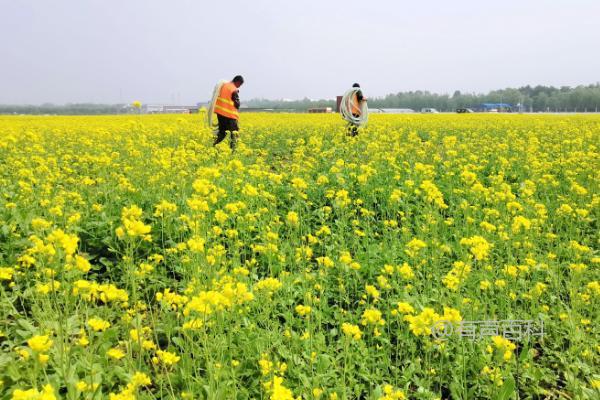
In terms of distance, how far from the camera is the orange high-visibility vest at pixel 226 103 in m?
8.42

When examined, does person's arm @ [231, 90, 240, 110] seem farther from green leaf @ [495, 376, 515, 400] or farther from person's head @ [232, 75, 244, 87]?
green leaf @ [495, 376, 515, 400]

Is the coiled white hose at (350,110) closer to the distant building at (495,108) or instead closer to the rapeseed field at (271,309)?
the rapeseed field at (271,309)

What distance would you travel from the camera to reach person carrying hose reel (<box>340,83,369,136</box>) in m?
10.5

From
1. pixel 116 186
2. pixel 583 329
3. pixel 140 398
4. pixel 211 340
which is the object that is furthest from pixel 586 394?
pixel 116 186

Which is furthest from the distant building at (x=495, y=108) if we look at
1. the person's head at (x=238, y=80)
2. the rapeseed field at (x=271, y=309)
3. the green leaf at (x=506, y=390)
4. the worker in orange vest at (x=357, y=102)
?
the green leaf at (x=506, y=390)

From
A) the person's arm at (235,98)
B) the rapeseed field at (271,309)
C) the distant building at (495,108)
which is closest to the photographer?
the rapeseed field at (271,309)

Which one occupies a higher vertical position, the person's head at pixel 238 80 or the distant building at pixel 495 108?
the distant building at pixel 495 108

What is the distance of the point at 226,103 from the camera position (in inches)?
332

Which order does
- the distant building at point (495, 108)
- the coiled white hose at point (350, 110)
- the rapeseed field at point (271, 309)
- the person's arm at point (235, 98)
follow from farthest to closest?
the distant building at point (495, 108)
the coiled white hose at point (350, 110)
the person's arm at point (235, 98)
the rapeseed field at point (271, 309)

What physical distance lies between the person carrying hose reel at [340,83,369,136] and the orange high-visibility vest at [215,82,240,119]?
3143 millimetres

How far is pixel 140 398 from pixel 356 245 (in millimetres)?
2448

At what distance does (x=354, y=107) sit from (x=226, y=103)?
3.51m

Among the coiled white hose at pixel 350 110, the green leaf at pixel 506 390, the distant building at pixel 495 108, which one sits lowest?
the green leaf at pixel 506 390

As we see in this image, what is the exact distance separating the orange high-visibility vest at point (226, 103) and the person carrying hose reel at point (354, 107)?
3.14 meters
